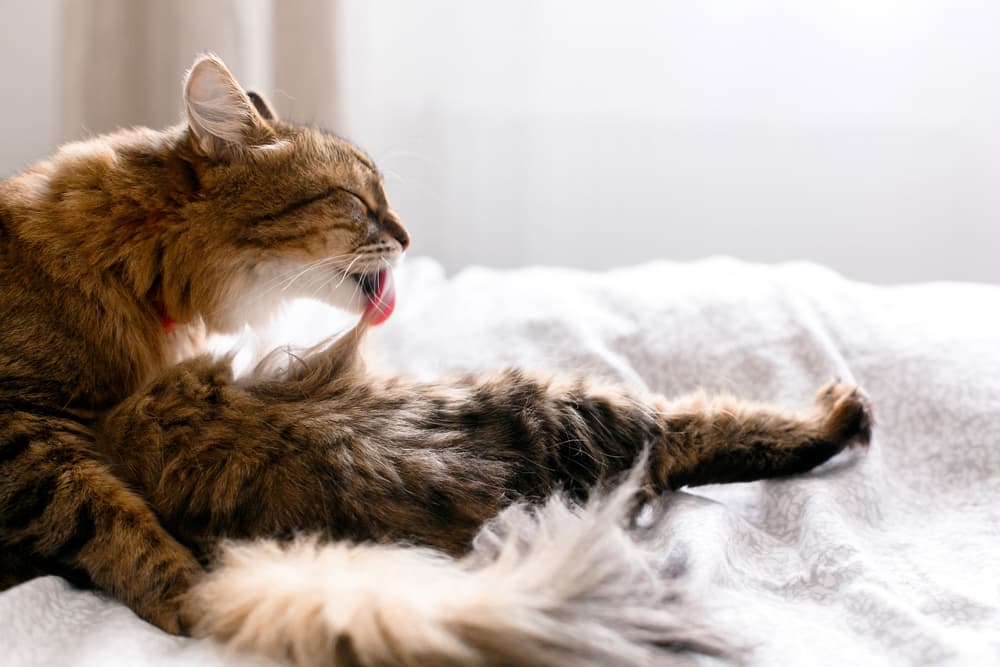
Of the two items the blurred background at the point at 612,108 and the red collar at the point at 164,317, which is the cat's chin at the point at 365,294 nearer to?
the red collar at the point at 164,317

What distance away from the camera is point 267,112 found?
146cm

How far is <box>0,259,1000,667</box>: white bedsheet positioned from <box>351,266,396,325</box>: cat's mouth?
0.07 m

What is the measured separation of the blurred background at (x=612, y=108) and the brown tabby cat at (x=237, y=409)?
4.35 ft

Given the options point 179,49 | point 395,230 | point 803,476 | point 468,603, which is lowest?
point 803,476

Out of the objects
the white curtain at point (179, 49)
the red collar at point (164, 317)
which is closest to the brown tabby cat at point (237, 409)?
the red collar at point (164, 317)

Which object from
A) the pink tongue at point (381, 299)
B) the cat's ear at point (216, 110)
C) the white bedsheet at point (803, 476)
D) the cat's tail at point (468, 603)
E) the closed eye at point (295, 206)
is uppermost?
the cat's ear at point (216, 110)

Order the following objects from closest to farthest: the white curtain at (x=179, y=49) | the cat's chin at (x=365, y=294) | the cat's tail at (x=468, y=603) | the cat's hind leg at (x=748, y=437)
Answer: the cat's tail at (x=468, y=603) → the cat's hind leg at (x=748, y=437) → the cat's chin at (x=365, y=294) → the white curtain at (x=179, y=49)

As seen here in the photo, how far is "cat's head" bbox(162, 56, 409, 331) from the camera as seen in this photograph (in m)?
1.20

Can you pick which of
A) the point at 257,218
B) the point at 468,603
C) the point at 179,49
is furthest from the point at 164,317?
the point at 179,49

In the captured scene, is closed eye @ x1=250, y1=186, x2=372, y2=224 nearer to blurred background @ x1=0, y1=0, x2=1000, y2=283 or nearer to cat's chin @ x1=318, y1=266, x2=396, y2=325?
cat's chin @ x1=318, y1=266, x2=396, y2=325

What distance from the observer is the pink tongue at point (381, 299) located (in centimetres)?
136

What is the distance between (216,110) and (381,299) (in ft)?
1.16

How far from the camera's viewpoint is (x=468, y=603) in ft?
2.49

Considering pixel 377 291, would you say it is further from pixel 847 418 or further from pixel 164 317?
pixel 847 418
